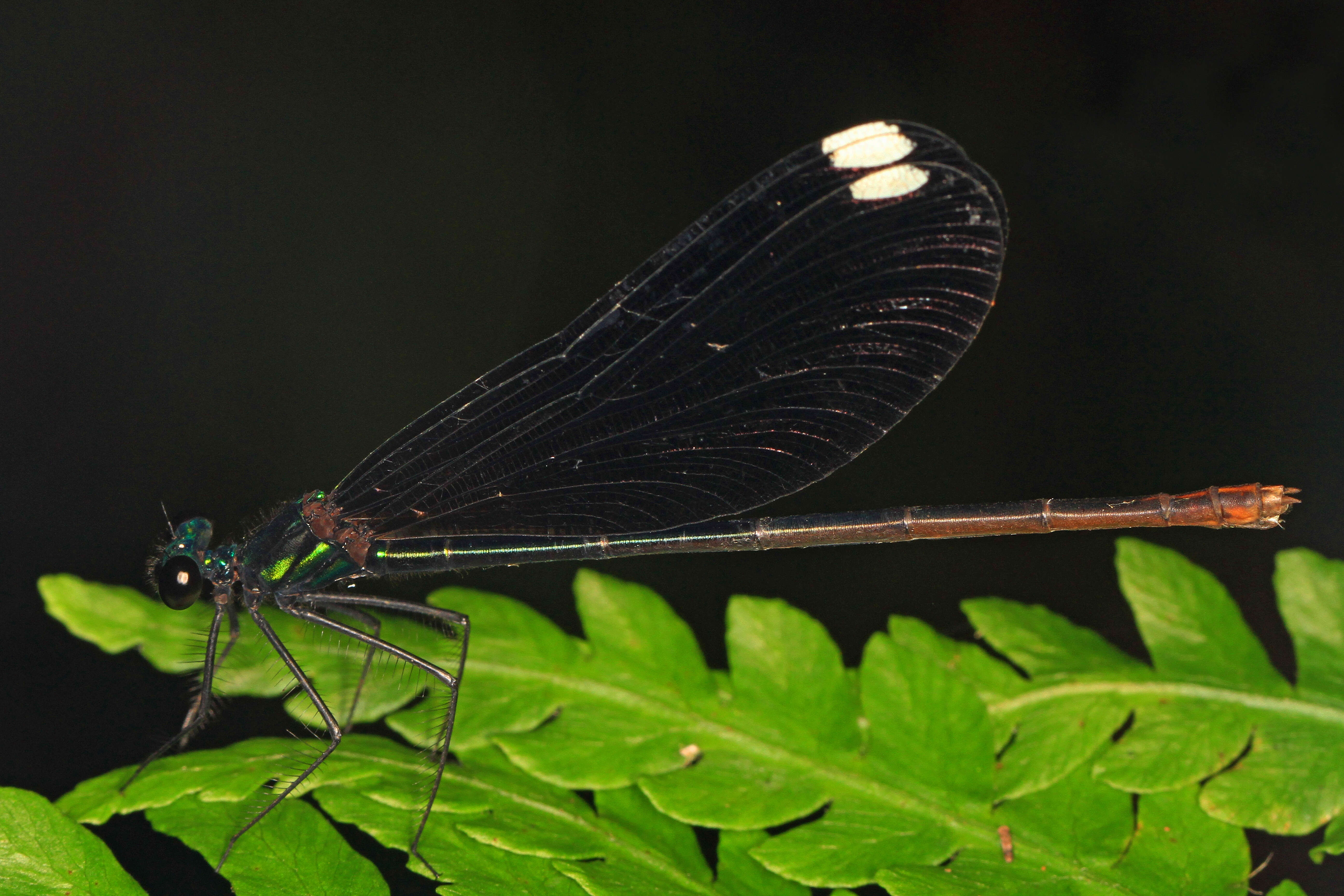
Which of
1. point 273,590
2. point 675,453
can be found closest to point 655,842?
point 675,453

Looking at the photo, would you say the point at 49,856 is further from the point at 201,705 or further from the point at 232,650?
the point at 232,650

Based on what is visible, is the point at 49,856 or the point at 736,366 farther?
the point at 736,366

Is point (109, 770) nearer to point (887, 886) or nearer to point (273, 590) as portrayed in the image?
point (273, 590)

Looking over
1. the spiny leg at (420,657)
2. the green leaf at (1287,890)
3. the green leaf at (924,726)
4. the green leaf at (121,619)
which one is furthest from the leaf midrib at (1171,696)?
the green leaf at (121,619)

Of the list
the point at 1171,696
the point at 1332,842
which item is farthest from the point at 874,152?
the point at 1332,842

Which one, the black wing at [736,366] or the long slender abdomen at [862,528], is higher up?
the black wing at [736,366]

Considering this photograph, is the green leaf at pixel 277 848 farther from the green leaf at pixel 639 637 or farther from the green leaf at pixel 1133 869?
the green leaf at pixel 1133 869
